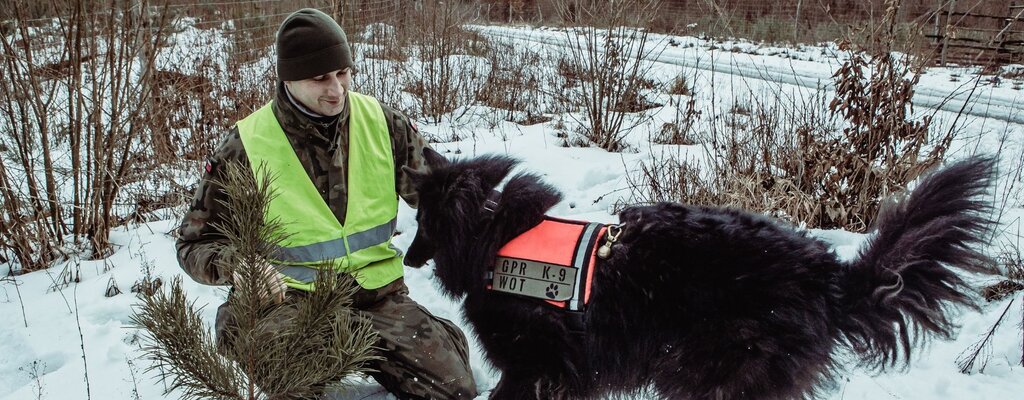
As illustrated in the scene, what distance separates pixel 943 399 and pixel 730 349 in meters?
1.17

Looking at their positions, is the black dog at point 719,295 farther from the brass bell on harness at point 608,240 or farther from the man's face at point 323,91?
the man's face at point 323,91

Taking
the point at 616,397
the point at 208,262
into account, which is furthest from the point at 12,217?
the point at 616,397

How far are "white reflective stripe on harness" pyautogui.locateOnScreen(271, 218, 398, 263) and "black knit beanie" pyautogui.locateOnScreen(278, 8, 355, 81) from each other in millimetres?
655

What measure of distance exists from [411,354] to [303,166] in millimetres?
901

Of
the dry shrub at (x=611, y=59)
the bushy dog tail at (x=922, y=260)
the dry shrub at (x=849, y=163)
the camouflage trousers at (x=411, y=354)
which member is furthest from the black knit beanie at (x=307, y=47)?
the dry shrub at (x=611, y=59)

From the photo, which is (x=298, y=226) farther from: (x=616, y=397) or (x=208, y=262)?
(x=616, y=397)

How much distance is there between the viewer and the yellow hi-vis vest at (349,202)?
2.38m

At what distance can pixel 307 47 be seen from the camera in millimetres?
2342

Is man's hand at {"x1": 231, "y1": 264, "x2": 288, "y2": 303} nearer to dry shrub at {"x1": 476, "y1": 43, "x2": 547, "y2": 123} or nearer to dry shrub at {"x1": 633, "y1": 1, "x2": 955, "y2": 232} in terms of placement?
dry shrub at {"x1": 633, "y1": 1, "x2": 955, "y2": 232}

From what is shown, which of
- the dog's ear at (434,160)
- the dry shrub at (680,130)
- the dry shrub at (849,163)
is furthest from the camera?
the dry shrub at (680,130)

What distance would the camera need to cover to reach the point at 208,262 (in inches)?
86.0

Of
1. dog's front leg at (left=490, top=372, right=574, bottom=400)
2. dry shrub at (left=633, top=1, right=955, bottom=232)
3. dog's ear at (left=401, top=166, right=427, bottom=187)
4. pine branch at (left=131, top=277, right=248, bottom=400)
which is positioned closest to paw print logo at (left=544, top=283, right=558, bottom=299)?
dog's front leg at (left=490, top=372, right=574, bottom=400)

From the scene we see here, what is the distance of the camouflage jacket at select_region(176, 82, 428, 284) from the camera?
2389 millimetres

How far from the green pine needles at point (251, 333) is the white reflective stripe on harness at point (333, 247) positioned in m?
0.98
